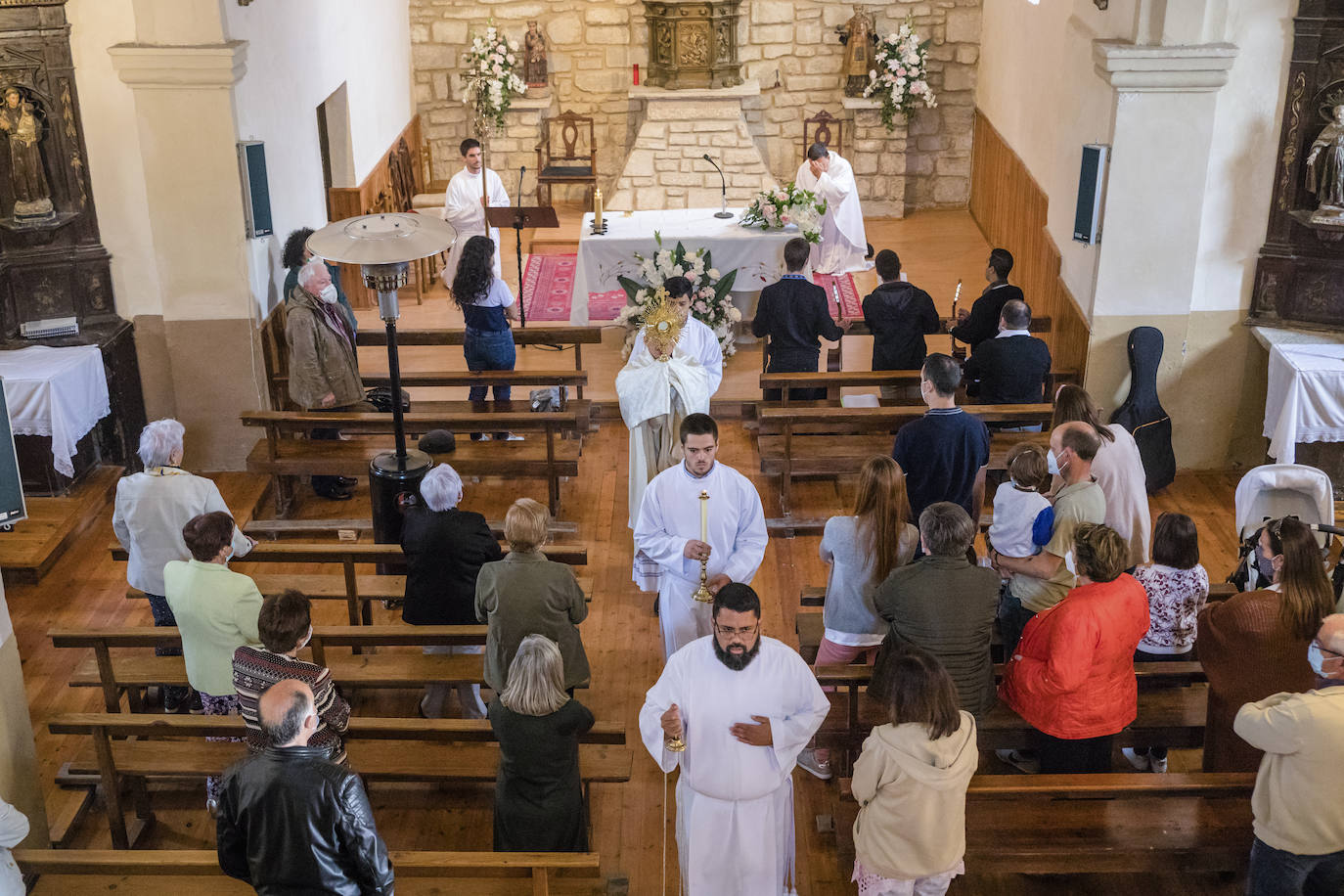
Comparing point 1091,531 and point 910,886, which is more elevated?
point 1091,531

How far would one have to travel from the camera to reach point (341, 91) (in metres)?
10.6

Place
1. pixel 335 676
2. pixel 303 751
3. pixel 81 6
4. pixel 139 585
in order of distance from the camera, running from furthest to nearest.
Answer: pixel 81 6 → pixel 139 585 → pixel 335 676 → pixel 303 751

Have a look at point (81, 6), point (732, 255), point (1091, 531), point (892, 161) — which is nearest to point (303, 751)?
point (1091, 531)

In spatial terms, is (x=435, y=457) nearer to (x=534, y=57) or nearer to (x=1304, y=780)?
(x=1304, y=780)

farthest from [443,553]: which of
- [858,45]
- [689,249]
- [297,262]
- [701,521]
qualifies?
[858,45]

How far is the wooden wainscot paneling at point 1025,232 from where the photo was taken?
8320 millimetres

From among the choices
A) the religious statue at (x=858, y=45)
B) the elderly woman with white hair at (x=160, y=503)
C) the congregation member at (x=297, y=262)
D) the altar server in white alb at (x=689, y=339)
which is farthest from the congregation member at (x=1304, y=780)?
the religious statue at (x=858, y=45)

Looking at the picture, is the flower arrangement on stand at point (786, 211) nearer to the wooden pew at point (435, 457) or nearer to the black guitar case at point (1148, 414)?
the black guitar case at point (1148, 414)

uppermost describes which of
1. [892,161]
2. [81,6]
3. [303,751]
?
[81,6]

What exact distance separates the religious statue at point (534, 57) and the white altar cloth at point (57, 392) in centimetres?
761

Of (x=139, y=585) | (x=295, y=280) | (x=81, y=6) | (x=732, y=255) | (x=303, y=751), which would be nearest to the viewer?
(x=303, y=751)

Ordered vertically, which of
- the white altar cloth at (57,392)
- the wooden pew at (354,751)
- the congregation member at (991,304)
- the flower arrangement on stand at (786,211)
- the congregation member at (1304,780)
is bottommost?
the wooden pew at (354,751)

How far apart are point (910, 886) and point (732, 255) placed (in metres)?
6.80

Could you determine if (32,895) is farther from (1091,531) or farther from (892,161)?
(892,161)
